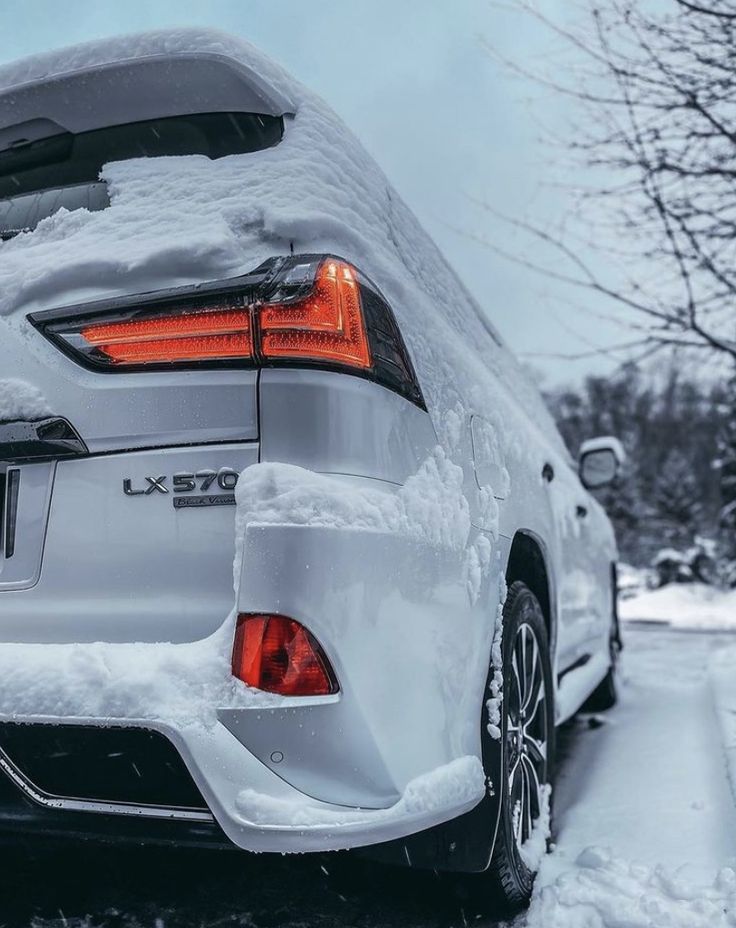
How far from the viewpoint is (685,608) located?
1521cm

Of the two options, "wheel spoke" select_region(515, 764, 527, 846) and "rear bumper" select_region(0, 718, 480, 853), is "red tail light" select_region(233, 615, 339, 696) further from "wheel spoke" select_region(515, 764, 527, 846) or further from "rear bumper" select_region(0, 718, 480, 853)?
"wheel spoke" select_region(515, 764, 527, 846)

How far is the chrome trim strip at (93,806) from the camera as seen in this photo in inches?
65.6

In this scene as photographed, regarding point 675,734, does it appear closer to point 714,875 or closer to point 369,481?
point 714,875

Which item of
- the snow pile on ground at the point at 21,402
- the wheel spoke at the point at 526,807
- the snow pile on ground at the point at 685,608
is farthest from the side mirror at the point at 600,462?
the snow pile on ground at the point at 685,608

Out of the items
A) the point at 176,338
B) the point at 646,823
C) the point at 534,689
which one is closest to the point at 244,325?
the point at 176,338

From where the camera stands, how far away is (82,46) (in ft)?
6.93

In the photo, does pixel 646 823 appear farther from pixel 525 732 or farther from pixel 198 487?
pixel 198 487

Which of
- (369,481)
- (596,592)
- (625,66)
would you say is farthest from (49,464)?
(625,66)

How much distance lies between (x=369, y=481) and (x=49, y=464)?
2.13ft

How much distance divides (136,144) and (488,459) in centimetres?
114

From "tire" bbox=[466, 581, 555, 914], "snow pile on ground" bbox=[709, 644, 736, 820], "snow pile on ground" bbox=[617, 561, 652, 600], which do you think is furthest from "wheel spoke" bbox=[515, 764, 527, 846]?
"snow pile on ground" bbox=[617, 561, 652, 600]

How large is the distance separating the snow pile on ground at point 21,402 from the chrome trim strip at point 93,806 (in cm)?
66

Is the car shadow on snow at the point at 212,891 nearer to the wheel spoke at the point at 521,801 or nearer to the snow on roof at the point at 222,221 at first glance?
the wheel spoke at the point at 521,801

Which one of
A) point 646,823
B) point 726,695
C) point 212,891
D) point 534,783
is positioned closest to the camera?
point 212,891
